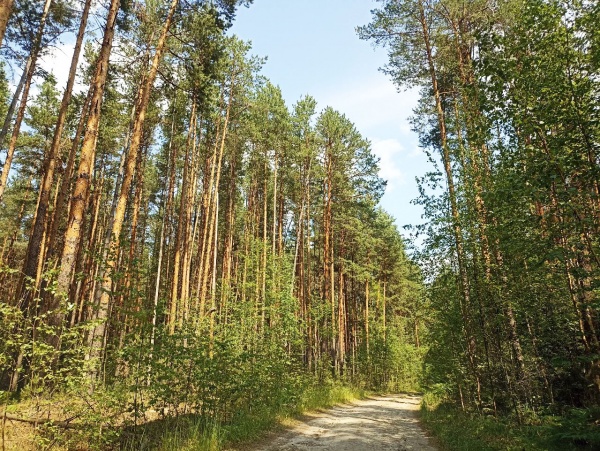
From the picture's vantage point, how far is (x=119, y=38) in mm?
13672

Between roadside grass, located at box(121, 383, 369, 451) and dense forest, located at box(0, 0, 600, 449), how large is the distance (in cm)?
12

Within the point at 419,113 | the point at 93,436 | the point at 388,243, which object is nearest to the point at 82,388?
the point at 93,436

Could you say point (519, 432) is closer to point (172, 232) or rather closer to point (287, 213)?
point (287, 213)

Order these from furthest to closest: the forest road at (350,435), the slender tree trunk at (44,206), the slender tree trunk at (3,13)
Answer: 1. the slender tree trunk at (44,206)
2. the forest road at (350,435)
3. the slender tree trunk at (3,13)

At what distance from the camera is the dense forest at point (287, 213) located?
A: 482 cm

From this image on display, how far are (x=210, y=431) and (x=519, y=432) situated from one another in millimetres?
5707

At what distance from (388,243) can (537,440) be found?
1022 inches

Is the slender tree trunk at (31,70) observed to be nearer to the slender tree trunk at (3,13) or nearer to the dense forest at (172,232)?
the dense forest at (172,232)

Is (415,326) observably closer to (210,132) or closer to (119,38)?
(210,132)

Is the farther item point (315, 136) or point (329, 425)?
point (315, 136)

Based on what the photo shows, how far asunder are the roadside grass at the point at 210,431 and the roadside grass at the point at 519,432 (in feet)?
13.5

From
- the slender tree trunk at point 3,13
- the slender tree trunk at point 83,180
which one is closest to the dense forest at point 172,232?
the slender tree trunk at point 83,180

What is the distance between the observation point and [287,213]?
28422 millimetres

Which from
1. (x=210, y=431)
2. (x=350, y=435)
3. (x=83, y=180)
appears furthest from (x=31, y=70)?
(x=350, y=435)
